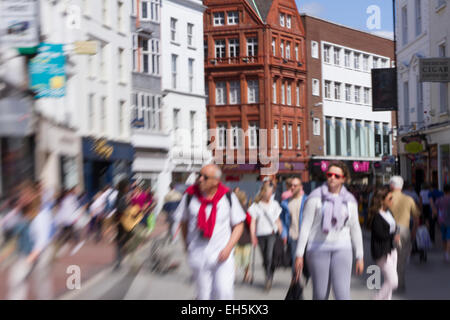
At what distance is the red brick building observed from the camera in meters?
9.49

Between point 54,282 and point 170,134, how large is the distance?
6.53 feet

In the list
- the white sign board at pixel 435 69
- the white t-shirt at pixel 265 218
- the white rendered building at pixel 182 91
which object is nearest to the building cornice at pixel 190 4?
the white rendered building at pixel 182 91

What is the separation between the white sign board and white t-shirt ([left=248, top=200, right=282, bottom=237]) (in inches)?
386

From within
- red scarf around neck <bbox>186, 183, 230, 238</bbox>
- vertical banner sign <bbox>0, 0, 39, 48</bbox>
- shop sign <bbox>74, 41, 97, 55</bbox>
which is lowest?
red scarf around neck <bbox>186, 183, 230, 238</bbox>

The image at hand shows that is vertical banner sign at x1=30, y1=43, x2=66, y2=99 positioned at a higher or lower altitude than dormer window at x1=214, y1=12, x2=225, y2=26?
lower

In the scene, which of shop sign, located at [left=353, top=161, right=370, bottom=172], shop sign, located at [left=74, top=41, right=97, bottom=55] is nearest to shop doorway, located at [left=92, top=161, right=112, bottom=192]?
shop sign, located at [left=74, top=41, right=97, bottom=55]

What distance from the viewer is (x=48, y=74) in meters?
7.76

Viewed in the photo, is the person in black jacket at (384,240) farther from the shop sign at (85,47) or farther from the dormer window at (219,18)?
the shop sign at (85,47)

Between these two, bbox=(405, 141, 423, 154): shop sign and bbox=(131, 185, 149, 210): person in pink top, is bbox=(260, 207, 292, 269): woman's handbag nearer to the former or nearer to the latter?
bbox=(131, 185, 149, 210): person in pink top

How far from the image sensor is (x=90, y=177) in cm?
780

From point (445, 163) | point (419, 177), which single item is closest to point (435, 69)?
point (445, 163)

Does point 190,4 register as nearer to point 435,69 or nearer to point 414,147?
point 435,69
